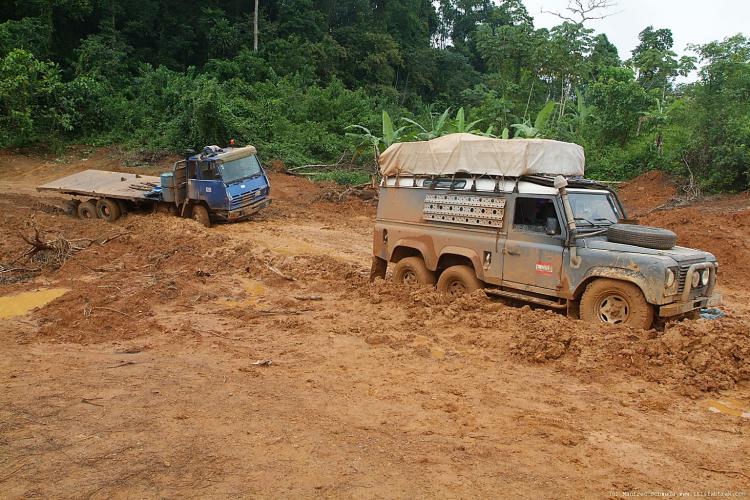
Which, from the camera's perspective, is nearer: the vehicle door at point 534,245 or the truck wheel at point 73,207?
the vehicle door at point 534,245

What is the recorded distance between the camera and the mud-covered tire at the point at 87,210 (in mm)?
17438

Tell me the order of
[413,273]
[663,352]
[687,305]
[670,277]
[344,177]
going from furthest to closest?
[344,177]
[413,273]
[687,305]
[670,277]
[663,352]

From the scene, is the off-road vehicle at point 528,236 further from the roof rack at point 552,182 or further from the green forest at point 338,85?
the green forest at point 338,85

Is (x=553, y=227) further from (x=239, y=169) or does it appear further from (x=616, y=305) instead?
(x=239, y=169)

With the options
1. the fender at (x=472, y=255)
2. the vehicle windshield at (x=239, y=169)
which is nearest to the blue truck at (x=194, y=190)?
the vehicle windshield at (x=239, y=169)

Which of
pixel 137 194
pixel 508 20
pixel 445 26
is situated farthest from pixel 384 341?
pixel 445 26

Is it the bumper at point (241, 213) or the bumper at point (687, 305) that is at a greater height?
the bumper at point (687, 305)

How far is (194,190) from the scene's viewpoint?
637 inches

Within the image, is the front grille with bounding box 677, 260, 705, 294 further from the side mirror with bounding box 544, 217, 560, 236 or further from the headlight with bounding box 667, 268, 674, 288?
the side mirror with bounding box 544, 217, 560, 236

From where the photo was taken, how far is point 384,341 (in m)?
7.30

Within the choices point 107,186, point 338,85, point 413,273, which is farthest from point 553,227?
point 338,85

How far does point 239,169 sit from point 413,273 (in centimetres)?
888

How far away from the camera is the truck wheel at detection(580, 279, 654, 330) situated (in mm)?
6637

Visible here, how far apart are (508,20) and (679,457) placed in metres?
39.6
